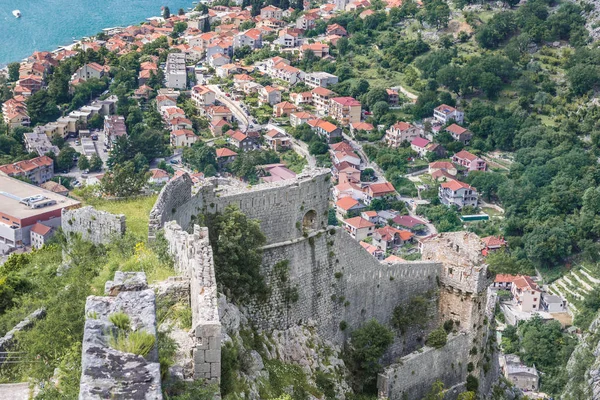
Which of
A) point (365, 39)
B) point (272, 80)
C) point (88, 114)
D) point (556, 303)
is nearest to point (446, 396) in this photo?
point (556, 303)

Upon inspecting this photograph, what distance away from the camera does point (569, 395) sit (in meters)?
35.4

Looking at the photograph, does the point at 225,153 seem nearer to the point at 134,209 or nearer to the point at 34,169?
the point at 34,169

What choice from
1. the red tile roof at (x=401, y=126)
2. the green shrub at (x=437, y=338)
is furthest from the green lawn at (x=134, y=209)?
the red tile roof at (x=401, y=126)

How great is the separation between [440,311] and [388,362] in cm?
184

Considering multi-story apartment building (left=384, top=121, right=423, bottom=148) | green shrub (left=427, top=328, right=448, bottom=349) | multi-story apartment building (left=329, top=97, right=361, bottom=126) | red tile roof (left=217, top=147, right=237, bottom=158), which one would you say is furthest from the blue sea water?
green shrub (left=427, top=328, right=448, bottom=349)

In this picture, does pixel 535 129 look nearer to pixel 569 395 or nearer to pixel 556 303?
pixel 556 303

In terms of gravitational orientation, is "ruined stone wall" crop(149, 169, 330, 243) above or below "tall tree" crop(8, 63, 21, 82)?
above

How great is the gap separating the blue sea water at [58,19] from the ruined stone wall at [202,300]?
253 feet

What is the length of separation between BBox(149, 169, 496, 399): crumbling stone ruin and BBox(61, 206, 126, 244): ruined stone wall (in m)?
0.86

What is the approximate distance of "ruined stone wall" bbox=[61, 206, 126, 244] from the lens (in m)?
15.3

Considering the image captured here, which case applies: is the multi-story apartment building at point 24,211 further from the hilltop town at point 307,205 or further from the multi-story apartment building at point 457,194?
the multi-story apartment building at point 457,194

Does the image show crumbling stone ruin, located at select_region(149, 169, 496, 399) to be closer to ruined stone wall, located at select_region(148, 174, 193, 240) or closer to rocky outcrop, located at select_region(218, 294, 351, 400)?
ruined stone wall, located at select_region(148, 174, 193, 240)

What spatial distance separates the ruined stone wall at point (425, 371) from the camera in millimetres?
19203

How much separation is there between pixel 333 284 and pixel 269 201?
99.9 inches
